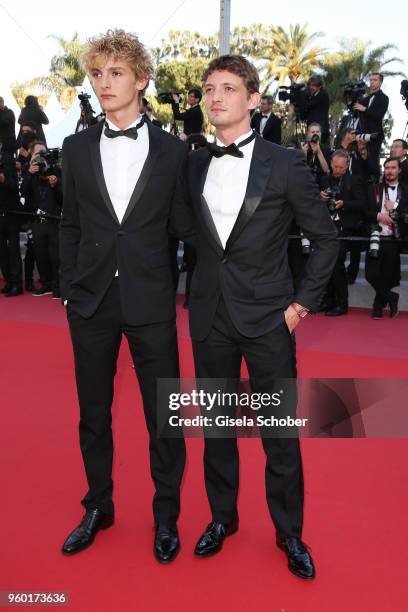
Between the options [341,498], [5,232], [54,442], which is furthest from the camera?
[5,232]

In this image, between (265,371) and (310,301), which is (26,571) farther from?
(310,301)

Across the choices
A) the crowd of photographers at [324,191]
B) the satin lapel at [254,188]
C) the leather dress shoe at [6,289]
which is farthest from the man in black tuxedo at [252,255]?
the leather dress shoe at [6,289]

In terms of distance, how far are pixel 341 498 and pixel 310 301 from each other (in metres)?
1.14

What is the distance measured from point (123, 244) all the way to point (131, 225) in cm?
8

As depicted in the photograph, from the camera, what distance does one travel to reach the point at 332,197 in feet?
22.8

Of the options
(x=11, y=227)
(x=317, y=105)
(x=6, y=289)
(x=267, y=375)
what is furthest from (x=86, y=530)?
(x=317, y=105)

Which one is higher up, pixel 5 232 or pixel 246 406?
pixel 246 406

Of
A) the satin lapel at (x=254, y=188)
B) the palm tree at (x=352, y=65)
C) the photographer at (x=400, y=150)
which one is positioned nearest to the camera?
the satin lapel at (x=254, y=188)

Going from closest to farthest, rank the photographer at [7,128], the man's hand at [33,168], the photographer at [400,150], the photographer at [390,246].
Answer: the photographer at [390,246] < the photographer at [400,150] < the man's hand at [33,168] < the photographer at [7,128]

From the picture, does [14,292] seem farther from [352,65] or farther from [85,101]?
[352,65]

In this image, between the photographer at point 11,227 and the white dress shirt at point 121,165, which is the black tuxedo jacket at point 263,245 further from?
the photographer at point 11,227

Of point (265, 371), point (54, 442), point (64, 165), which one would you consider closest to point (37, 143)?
point (54, 442)

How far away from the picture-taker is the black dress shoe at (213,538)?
8.09 feet

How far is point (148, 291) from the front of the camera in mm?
2373
